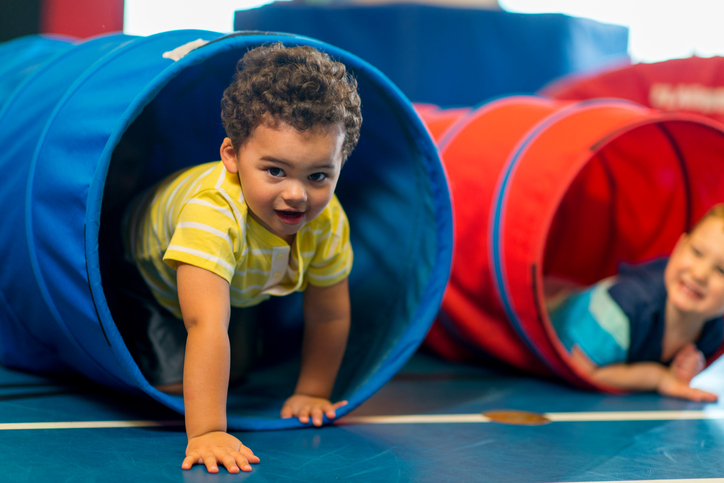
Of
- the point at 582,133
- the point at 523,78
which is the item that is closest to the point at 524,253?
the point at 582,133

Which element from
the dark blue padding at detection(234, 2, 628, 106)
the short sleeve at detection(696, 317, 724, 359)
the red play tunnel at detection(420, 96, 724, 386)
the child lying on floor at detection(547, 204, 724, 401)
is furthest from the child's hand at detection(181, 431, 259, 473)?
the dark blue padding at detection(234, 2, 628, 106)

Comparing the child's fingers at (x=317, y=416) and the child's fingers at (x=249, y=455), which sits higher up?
the child's fingers at (x=249, y=455)

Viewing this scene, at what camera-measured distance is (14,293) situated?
1724mm

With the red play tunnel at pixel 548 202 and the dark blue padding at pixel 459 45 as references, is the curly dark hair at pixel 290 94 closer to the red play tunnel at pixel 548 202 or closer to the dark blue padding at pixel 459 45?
the red play tunnel at pixel 548 202

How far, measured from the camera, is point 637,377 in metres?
2.06

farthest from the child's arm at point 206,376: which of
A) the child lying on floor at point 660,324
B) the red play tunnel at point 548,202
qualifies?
the child lying on floor at point 660,324

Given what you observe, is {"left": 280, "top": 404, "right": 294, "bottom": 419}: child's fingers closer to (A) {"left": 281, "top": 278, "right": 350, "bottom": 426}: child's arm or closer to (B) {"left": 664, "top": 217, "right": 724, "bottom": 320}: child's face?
(A) {"left": 281, "top": 278, "right": 350, "bottom": 426}: child's arm

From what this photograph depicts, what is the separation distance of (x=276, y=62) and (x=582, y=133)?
949 mm

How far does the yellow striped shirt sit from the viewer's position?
4.49 feet

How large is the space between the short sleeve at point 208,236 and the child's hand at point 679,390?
130cm

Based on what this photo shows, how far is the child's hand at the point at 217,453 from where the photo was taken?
1234 mm

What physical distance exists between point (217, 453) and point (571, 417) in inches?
35.3

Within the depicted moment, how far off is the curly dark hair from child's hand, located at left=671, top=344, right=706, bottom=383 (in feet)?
4.17

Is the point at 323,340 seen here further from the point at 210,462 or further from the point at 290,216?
the point at 210,462
